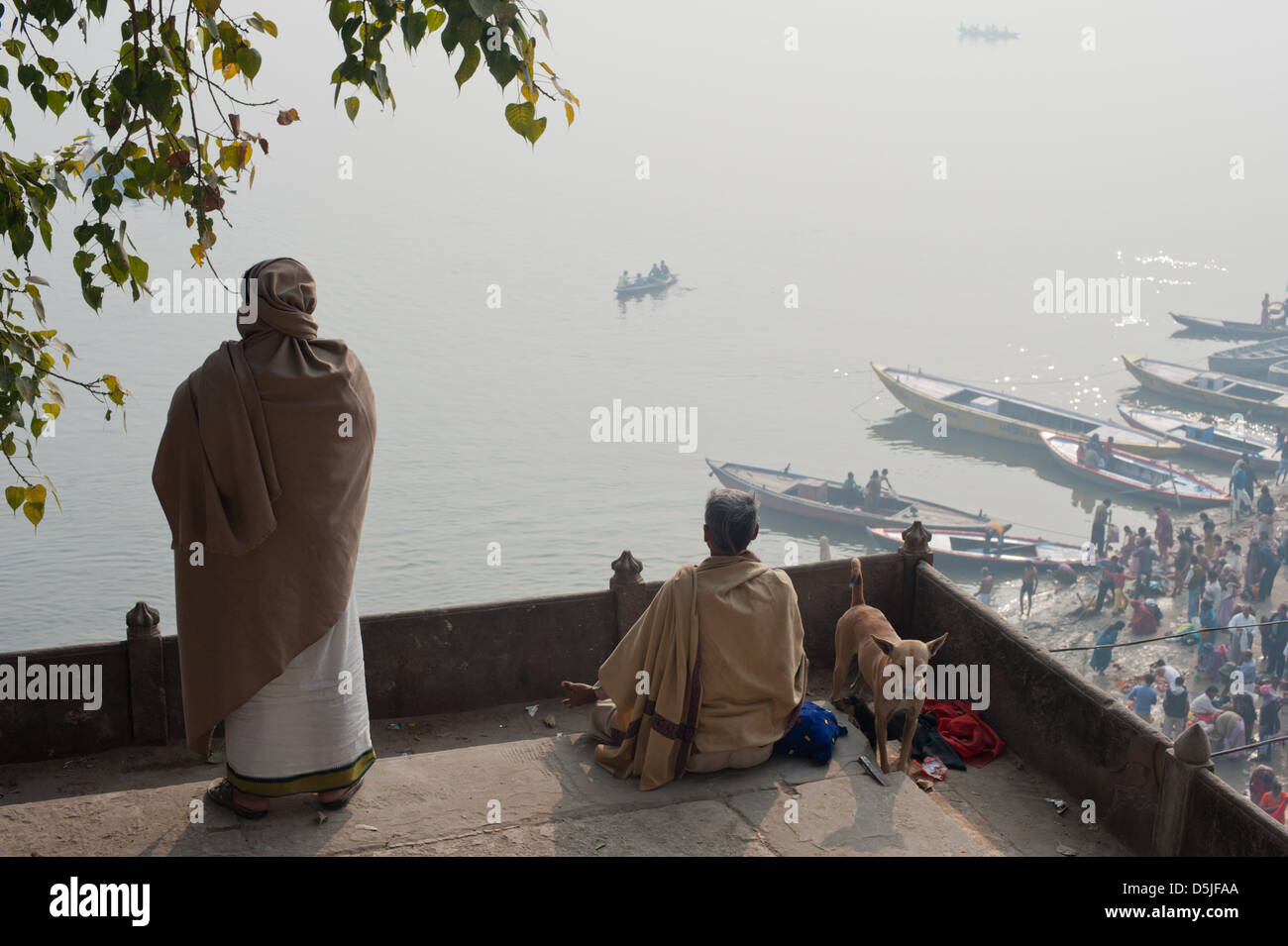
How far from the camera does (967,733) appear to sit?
5586 millimetres

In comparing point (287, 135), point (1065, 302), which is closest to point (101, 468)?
point (1065, 302)

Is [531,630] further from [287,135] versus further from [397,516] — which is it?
[287,135]

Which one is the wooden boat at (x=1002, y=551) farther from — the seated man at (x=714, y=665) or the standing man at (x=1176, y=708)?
the seated man at (x=714, y=665)

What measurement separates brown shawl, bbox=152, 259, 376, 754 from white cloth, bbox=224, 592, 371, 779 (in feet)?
0.25

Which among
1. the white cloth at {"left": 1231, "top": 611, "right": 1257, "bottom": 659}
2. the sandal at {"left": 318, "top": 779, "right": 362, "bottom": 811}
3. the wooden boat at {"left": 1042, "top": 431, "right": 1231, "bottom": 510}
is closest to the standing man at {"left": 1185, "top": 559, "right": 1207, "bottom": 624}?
the white cloth at {"left": 1231, "top": 611, "right": 1257, "bottom": 659}

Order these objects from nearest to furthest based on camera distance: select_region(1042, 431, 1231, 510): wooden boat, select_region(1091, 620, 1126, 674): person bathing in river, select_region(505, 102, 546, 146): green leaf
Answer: select_region(505, 102, 546, 146): green leaf < select_region(1091, 620, 1126, 674): person bathing in river < select_region(1042, 431, 1231, 510): wooden boat

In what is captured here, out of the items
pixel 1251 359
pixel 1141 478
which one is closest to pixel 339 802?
pixel 1141 478

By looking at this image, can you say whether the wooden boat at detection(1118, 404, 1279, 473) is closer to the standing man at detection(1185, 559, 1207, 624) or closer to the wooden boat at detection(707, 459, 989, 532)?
the wooden boat at detection(707, 459, 989, 532)

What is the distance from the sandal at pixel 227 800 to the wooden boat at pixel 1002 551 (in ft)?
104

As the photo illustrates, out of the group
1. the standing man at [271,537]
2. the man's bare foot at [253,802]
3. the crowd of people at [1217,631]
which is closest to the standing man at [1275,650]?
the crowd of people at [1217,631]

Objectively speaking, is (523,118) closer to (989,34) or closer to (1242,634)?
(1242,634)

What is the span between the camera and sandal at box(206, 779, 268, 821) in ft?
13.0

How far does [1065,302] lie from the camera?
81.4m

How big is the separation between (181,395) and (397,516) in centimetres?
4313
